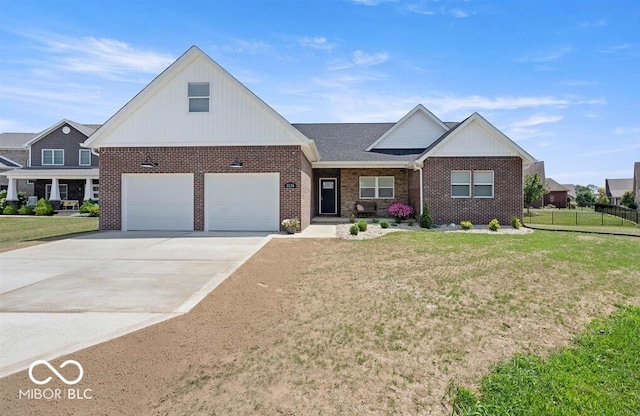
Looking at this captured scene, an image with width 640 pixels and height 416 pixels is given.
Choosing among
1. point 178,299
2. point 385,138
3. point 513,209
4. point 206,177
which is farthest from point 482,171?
point 178,299

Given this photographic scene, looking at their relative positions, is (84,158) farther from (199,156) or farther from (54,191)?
(199,156)

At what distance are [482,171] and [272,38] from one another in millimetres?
10895

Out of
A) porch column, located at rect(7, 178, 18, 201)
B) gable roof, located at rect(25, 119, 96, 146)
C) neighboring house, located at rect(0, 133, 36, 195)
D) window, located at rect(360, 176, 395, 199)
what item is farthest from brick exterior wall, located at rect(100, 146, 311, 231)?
neighboring house, located at rect(0, 133, 36, 195)

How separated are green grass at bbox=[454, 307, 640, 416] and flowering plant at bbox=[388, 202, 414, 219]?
1330 centimetres

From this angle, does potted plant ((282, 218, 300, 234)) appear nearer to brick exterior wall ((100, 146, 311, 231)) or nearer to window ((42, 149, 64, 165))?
brick exterior wall ((100, 146, 311, 231))

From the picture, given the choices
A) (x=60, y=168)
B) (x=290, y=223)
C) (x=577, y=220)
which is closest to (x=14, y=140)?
(x=60, y=168)

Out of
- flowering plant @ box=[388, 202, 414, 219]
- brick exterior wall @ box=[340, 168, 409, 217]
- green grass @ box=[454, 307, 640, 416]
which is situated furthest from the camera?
brick exterior wall @ box=[340, 168, 409, 217]

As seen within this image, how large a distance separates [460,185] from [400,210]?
3.15 metres

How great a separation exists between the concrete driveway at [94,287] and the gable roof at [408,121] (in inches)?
463

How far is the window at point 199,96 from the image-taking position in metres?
13.7

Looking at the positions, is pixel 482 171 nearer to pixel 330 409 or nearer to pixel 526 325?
pixel 526 325

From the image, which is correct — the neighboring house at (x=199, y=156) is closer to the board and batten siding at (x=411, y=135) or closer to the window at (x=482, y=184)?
the window at (x=482, y=184)

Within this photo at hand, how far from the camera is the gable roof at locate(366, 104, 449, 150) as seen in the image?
20.0 m

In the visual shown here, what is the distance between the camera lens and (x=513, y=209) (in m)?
15.9
